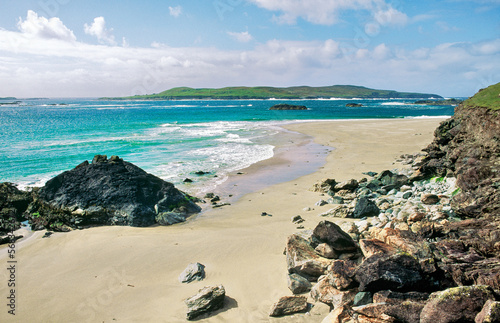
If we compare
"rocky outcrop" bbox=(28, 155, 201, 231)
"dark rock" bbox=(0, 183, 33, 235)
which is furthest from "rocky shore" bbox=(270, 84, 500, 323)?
"dark rock" bbox=(0, 183, 33, 235)

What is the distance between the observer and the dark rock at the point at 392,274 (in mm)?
5043

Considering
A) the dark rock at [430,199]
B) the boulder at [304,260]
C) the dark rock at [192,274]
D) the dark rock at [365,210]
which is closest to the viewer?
the boulder at [304,260]

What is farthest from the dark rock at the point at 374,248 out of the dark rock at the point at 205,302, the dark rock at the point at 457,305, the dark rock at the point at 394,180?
the dark rock at the point at 394,180

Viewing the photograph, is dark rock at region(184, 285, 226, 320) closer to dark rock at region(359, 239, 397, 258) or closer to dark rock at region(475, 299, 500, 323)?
dark rock at region(359, 239, 397, 258)

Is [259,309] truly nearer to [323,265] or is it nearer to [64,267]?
[323,265]

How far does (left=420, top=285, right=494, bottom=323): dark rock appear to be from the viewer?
4.09 m

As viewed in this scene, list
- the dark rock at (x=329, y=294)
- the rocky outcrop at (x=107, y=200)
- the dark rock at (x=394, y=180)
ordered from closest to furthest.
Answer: the dark rock at (x=329, y=294)
the rocky outcrop at (x=107, y=200)
the dark rock at (x=394, y=180)

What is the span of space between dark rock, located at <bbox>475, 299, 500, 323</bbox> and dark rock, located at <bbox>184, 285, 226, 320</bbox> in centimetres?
401

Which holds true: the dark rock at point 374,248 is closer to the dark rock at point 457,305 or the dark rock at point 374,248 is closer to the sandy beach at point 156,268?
the sandy beach at point 156,268

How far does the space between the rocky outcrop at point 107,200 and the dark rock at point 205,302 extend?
591cm

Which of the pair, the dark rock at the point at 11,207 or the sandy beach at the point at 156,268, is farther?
the dark rock at the point at 11,207

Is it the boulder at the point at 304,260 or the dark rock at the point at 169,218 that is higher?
the boulder at the point at 304,260

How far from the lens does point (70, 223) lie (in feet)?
36.8

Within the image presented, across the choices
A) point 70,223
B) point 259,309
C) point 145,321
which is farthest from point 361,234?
point 70,223
